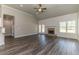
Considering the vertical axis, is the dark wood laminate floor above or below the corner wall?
below

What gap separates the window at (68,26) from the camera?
32.0 ft

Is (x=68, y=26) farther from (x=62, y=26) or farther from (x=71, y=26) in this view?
(x=62, y=26)

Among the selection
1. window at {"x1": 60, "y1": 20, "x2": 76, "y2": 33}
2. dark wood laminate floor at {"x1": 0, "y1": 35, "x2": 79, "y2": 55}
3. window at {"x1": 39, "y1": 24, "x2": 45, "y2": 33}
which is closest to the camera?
dark wood laminate floor at {"x1": 0, "y1": 35, "x2": 79, "y2": 55}

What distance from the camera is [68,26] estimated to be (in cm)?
1029

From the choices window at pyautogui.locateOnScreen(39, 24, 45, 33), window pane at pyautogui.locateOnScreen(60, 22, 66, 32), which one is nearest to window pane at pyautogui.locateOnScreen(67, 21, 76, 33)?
window pane at pyautogui.locateOnScreen(60, 22, 66, 32)

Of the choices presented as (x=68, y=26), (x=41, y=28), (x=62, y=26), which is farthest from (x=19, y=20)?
(x=41, y=28)

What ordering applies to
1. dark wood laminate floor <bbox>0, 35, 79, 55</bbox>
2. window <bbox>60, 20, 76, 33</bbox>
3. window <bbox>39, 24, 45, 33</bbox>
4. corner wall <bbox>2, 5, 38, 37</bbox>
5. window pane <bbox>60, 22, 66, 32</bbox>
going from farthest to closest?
window <bbox>39, 24, 45, 33</bbox> → window pane <bbox>60, 22, 66, 32</bbox> → window <bbox>60, 20, 76, 33</bbox> → corner wall <bbox>2, 5, 38, 37</bbox> → dark wood laminate floor <bbox>0, 35, 79, 55</bbox>

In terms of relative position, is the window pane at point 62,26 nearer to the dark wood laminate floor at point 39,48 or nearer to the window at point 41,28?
the window at point 41,28

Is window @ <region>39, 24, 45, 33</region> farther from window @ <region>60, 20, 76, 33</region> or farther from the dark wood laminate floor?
the dark wood laminate floor

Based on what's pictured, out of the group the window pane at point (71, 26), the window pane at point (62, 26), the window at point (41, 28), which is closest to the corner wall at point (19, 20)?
the window at point (41, 28)

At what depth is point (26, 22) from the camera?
423 inches

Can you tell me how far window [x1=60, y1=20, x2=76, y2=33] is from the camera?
32.0 feet

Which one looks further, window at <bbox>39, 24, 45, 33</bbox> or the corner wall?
window at <bbox>39, 24, 45, 33</bbox>
